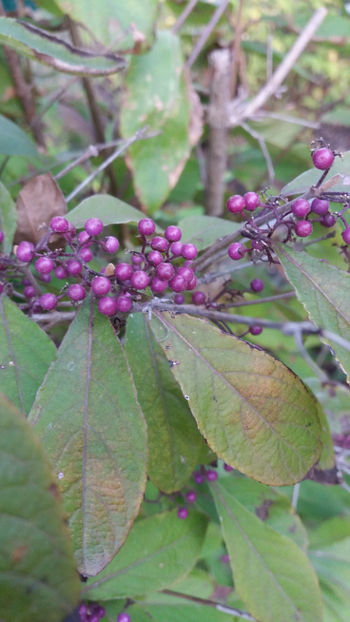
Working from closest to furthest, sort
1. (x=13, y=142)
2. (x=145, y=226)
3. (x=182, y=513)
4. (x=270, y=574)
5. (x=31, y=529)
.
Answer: (x=31, y=529) < (x=145, y=226) < (x=270, y=574) < (x=182, y=513) < (x=13, y=142)

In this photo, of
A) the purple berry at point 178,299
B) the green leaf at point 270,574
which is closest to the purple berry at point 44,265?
the purple berry at point 178,299

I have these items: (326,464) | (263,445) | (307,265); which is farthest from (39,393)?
(326,464)

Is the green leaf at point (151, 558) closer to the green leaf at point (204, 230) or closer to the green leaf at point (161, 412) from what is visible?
the green leaf at point (161, 412)

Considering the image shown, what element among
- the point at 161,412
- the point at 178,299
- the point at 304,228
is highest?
the point at 304,228

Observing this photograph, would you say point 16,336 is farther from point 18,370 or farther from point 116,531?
point 116,531

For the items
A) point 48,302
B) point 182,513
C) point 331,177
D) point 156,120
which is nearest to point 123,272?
point 48,302

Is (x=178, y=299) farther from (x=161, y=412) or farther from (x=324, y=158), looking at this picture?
(x=324, y=158)
